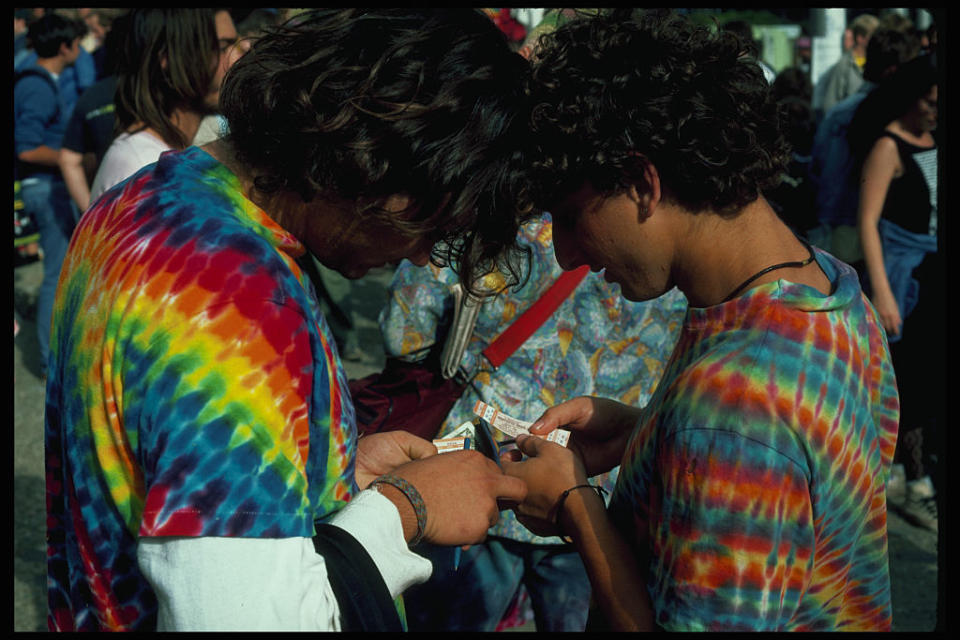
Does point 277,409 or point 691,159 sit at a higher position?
point 691,159

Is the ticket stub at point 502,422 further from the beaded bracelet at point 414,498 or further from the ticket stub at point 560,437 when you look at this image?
the beaded bracelet at point 414,498

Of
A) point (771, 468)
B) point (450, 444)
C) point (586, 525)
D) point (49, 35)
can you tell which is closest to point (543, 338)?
point (450, 444)

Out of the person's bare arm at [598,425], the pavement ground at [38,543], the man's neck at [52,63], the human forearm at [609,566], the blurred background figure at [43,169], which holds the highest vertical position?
the human forearm at [609,566]

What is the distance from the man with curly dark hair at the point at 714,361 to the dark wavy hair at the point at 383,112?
0.15 m

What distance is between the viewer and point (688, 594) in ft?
4.43

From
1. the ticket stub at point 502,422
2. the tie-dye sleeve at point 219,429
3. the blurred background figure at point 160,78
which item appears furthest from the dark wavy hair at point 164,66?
the tie-dye sleeve at point 219,429

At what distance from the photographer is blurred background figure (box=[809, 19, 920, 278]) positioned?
465 centimetres

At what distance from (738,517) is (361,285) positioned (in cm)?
713

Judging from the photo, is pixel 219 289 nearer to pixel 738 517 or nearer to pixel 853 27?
pixel 738 517

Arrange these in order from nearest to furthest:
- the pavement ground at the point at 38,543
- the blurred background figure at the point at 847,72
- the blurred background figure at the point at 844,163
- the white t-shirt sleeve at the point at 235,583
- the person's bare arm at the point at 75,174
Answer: the white t-shirt sleeve at the point at 235,583 → the pavement ground at the point at 38,543 → the person's bare arm at the point at 75,174 → the blurred background figure at the point at 844,163 → the blurred background figure at the point at 847,72

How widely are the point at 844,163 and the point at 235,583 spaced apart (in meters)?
4.31

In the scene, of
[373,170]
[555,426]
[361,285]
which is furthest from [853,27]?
[373,170]

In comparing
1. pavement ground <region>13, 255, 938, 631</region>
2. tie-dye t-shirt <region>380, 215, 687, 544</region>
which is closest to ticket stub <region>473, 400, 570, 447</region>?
tie-dye t-shirt <region>380, 215, 687, 544</region>

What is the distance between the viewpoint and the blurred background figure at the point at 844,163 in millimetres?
4652
